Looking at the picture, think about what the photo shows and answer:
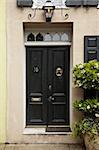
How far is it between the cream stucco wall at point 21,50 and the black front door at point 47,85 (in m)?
0.52

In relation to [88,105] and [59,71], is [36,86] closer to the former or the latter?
[59,71]

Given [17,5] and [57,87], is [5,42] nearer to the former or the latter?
[17,5]

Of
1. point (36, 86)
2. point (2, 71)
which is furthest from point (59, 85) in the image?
point (2, 71)

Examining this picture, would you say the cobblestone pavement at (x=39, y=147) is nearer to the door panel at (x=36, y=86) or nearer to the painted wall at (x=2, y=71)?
the painted wall at (x=2, y=71)

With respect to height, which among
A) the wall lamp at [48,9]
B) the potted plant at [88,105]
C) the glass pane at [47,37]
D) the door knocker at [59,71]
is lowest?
the potted plant at [88,105]

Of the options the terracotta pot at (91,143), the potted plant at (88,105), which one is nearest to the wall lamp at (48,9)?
the potted plant at (88,105)

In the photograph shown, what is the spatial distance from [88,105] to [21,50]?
7.71 feet

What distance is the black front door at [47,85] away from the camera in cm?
1065

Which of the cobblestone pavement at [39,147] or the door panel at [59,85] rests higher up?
the door panel at [59,85]

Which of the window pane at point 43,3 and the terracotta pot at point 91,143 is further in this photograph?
the window pane at point 43,3

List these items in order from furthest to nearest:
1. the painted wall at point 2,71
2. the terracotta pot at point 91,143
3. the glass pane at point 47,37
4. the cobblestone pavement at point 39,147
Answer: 1. the glass pane at point 47,37
2. the painted wall at point 2,71
3. the cobblestone pavement at point 39,147
4. the terracotta pot at point 91,143

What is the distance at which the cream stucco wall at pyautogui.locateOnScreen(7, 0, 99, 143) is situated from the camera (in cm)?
1000

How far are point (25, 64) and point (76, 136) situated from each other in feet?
8.13

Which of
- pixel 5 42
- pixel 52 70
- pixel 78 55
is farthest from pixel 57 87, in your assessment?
pixel 5 42
